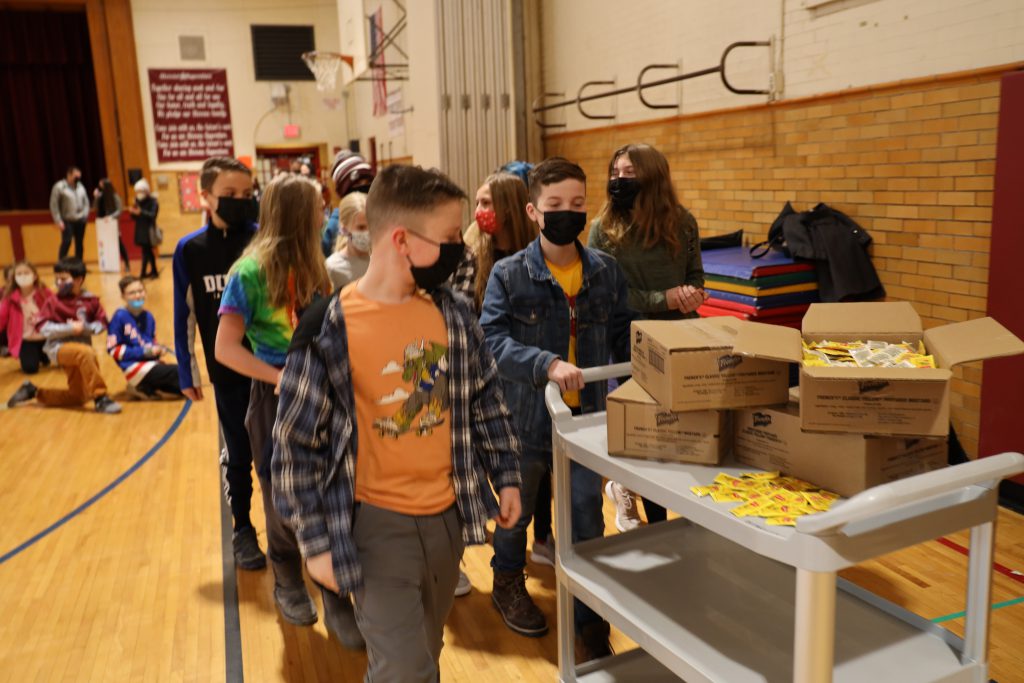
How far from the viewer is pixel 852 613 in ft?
6.22

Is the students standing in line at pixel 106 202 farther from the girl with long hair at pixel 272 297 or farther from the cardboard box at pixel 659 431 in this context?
the cardboard box at pixel 659 431

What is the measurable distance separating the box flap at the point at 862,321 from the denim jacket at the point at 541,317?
809mm

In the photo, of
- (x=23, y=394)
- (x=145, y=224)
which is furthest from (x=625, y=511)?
(x=145, y=224)

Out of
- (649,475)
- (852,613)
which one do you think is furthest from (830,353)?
(852,613)

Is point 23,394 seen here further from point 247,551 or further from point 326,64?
point 326,64

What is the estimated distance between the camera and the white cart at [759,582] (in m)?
1.42

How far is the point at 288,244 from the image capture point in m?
2.92

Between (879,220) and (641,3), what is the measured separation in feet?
10.2

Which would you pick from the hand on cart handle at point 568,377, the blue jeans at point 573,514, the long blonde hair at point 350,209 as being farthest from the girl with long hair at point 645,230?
the hand on cart handle at point 568,377

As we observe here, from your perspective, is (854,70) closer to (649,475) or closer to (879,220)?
(879,220)

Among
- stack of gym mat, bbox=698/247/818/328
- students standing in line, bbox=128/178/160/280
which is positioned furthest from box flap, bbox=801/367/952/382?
students standing in line, bbox=128/178/160/280

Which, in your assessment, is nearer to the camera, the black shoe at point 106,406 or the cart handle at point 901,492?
the cart handle at point 901,492

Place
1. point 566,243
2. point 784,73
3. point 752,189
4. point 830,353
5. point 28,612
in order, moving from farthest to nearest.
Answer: point 752,189
point 784,73
point 28,612
point 566,243
point 830,353

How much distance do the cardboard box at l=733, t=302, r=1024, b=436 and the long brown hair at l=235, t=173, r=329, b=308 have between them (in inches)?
66.5
